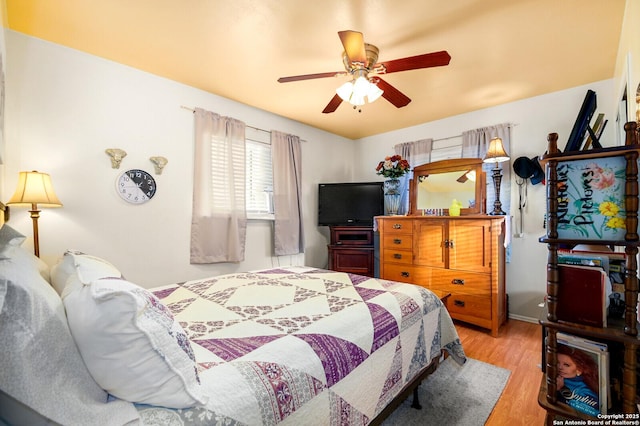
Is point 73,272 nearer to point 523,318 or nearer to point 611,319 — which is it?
point 611,319

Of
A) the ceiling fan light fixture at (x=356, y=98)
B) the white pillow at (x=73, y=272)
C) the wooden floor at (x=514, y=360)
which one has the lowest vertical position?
the wooden floor at (x=514, y=360)

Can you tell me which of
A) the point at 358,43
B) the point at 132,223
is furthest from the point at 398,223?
the point at 132,223

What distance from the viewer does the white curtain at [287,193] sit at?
3.67m

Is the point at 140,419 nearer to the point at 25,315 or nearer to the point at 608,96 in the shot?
the point at 25,315

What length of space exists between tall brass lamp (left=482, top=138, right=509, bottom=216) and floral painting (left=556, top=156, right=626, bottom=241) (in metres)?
2.19

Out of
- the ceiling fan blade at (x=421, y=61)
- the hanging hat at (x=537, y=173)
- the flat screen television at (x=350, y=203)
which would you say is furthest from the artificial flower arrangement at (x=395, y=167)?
the ceiling fan blade at (x=421, y=61)

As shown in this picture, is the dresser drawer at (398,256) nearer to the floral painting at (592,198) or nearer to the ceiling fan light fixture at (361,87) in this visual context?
the ceiling fan light fixture at (361,87)

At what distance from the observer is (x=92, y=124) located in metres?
2.38

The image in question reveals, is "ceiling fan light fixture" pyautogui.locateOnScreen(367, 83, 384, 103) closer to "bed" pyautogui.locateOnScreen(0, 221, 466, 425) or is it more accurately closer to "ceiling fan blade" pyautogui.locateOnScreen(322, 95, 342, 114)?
"ceiling fan blade" pyautogui.locateOnScreen(322, 95, 342, 114)

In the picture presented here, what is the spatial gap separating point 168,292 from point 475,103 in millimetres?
3707

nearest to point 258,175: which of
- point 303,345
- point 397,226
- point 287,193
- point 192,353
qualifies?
point 287,193

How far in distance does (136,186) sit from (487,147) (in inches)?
152

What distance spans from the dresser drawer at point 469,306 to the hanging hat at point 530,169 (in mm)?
1415

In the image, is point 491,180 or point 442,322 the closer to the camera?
point 442,322
